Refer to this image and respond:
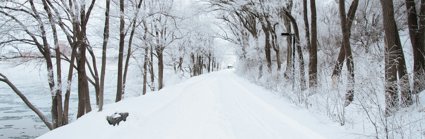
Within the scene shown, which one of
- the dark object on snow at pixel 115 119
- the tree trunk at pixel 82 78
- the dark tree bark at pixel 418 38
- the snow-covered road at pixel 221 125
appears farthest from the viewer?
the tree trunk at pixel 82 78

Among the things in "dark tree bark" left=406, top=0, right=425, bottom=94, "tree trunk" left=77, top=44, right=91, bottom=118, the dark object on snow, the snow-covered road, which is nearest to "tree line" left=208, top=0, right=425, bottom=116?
"dark tree bark" left=406, top=0, right=425, bottom=94

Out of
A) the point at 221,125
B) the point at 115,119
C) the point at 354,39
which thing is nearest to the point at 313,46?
the point at 221,125

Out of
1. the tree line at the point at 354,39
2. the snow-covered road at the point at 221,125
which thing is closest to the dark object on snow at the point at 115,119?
the snow-covered road at the point at 221,125

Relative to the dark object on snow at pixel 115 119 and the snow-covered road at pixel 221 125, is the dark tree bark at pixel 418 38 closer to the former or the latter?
the snow-covered road at pixel 221 125

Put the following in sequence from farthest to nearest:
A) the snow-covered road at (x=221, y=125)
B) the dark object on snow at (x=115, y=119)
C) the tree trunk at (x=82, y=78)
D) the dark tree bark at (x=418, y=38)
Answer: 1. the tree trunk at (x=82, y=78)
2. the dark object on snow at (x=115, y=119)
3. the dark tree bark at (x=418, y=38)
4. the snow-covered road at (x=221, y=125)

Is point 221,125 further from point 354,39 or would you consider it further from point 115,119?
point 354,39

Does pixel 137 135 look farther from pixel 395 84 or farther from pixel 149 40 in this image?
pixel 149 40

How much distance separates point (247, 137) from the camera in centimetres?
657

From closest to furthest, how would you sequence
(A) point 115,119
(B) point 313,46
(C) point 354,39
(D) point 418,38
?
(D) point 418,38, (A) point 115,119, (B) point 313,46, (C) point 354,39

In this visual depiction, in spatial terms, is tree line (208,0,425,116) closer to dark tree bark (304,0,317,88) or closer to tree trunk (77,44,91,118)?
dark tree bark (304,0,317,88)

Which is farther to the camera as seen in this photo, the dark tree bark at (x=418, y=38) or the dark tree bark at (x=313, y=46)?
the dark tree bark at (x=313, y=46)

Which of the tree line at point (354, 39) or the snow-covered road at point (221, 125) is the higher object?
the tree line at point (354, 39)

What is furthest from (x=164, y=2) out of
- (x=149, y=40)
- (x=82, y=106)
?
(x=82, y=106)

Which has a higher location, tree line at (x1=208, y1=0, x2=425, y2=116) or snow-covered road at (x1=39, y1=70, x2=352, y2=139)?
tree line at (x1=208, y1=0, x2=425, y2=116)
